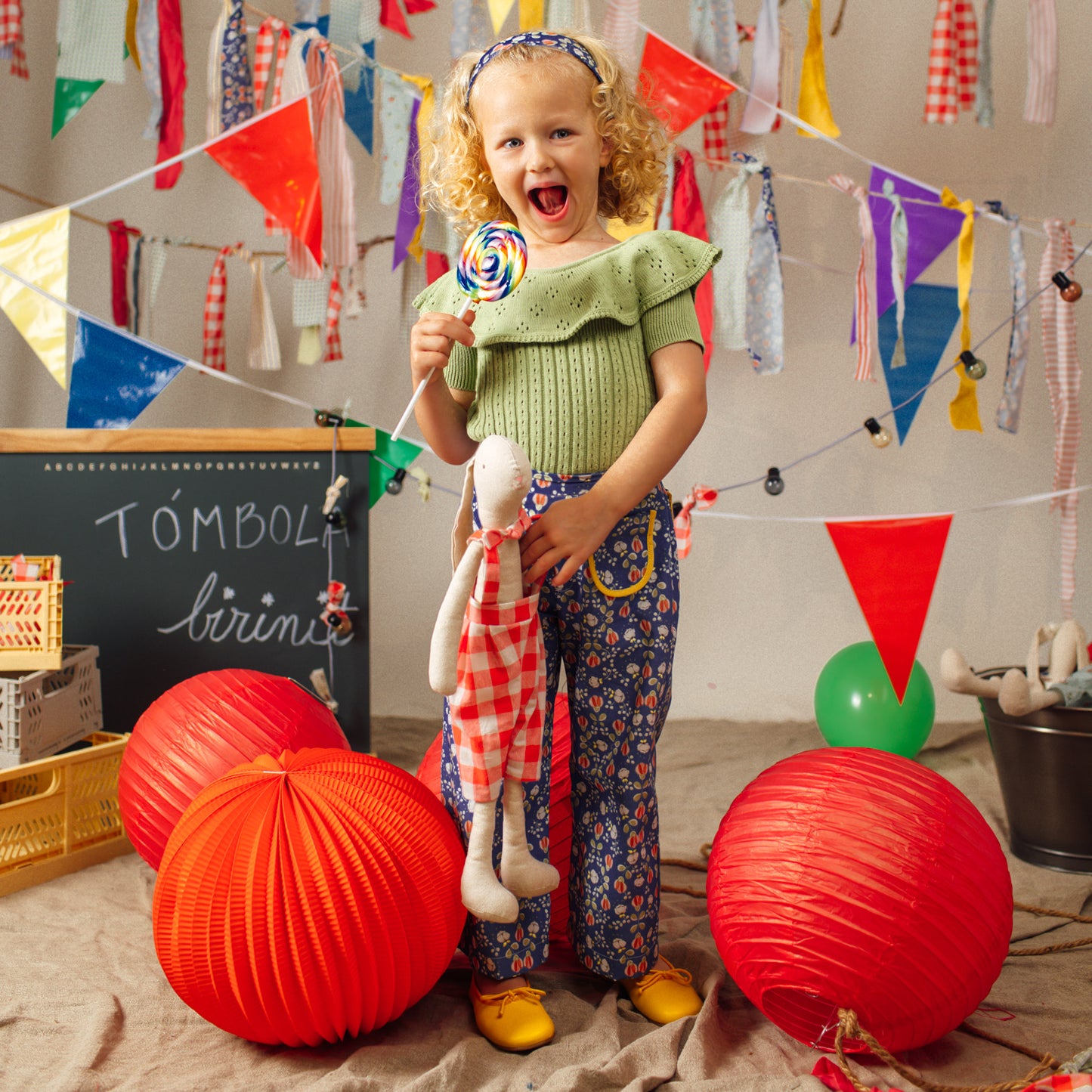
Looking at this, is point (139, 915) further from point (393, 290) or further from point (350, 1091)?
point (393, 290)

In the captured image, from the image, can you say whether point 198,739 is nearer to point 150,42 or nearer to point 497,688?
point 497,688

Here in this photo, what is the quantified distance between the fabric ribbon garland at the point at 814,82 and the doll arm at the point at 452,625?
1667mm

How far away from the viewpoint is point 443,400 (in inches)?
52.3

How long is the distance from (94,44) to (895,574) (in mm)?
1963

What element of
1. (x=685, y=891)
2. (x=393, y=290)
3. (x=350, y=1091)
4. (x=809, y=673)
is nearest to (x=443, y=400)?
(x=350, y=1091)

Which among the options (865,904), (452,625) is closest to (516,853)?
(452,625)

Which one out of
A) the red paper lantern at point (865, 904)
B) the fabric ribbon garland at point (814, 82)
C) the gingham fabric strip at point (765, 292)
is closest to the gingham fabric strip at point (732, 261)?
the gingham fabric strip at point (765, 292)

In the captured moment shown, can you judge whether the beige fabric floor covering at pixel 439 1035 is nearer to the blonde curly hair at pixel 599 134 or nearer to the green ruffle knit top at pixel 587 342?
the green ruffle knit top at pixel 587 342

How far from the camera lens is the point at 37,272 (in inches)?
76.1

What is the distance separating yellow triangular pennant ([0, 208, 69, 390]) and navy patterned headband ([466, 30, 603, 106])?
109 cm

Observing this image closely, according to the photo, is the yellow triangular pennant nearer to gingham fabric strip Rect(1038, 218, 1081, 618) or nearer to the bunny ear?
the bunny ear

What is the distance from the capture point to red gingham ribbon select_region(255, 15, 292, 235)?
2207mm

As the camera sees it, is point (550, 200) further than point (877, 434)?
No

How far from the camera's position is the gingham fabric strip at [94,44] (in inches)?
81.4
